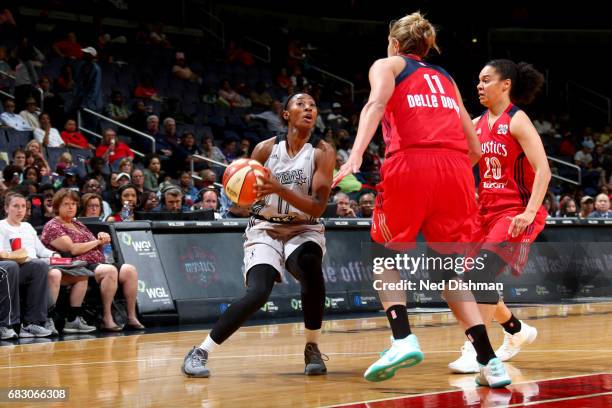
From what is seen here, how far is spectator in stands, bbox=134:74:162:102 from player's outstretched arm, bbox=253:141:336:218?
1306 cm

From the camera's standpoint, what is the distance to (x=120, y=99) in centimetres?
1825

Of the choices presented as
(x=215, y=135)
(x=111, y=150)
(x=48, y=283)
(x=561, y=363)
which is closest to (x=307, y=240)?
(x=561, y=363)

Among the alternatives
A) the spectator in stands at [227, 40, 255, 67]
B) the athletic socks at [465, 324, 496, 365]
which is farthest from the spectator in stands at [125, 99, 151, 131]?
the athletic socks at [465, 324, 496, 365]

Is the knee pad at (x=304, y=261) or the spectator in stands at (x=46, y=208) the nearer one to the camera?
the knee pad at (x=304, y=261)

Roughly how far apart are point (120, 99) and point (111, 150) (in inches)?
110

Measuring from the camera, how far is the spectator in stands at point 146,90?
1916 centimetres

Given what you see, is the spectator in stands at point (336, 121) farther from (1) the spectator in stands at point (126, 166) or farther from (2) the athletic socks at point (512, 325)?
(2) the athletic socks at point (512, 325)

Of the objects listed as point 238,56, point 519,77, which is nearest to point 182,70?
point 238,56

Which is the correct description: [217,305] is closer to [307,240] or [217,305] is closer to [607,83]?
[307,240]

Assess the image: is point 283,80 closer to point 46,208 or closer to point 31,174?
point 31,174

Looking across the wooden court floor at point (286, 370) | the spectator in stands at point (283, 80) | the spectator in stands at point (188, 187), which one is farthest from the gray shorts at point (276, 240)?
the spectator in stands at point (283, 80)

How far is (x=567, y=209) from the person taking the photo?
16984 millimetres

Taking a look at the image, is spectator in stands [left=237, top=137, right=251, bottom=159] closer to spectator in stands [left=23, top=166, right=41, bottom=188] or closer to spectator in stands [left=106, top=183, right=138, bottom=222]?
spectator in stands [left=23, top=166, right=41, bottom=188]

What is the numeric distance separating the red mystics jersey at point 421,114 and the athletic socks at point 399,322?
0.89 m
